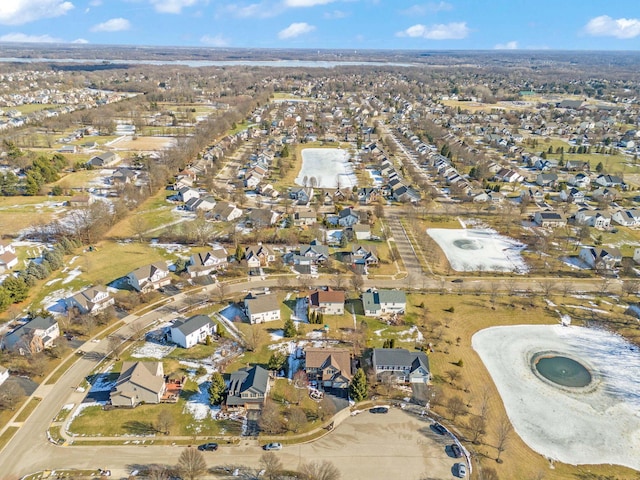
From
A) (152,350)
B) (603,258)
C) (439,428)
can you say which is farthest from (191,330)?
(603,258)

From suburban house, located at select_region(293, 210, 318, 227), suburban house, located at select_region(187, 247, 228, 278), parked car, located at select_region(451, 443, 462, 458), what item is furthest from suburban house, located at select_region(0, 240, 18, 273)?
parked car, located at select_region(451, 443, 462, 458)

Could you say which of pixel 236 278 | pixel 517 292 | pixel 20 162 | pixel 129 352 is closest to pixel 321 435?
pixel 129 352

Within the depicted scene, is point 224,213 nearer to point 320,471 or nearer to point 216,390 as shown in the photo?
point 216,390

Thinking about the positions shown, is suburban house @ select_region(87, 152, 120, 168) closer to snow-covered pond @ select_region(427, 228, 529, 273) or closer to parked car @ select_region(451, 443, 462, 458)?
snow-covered pond @ select_region(427, 228, 529, 273)

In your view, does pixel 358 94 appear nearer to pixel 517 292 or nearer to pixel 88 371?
pixel 517 292

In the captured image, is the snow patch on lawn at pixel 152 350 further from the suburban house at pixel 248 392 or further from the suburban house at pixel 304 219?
the suburban house at pixel 304 219

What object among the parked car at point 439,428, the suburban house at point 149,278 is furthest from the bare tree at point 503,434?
the suburban house at point 149,278
